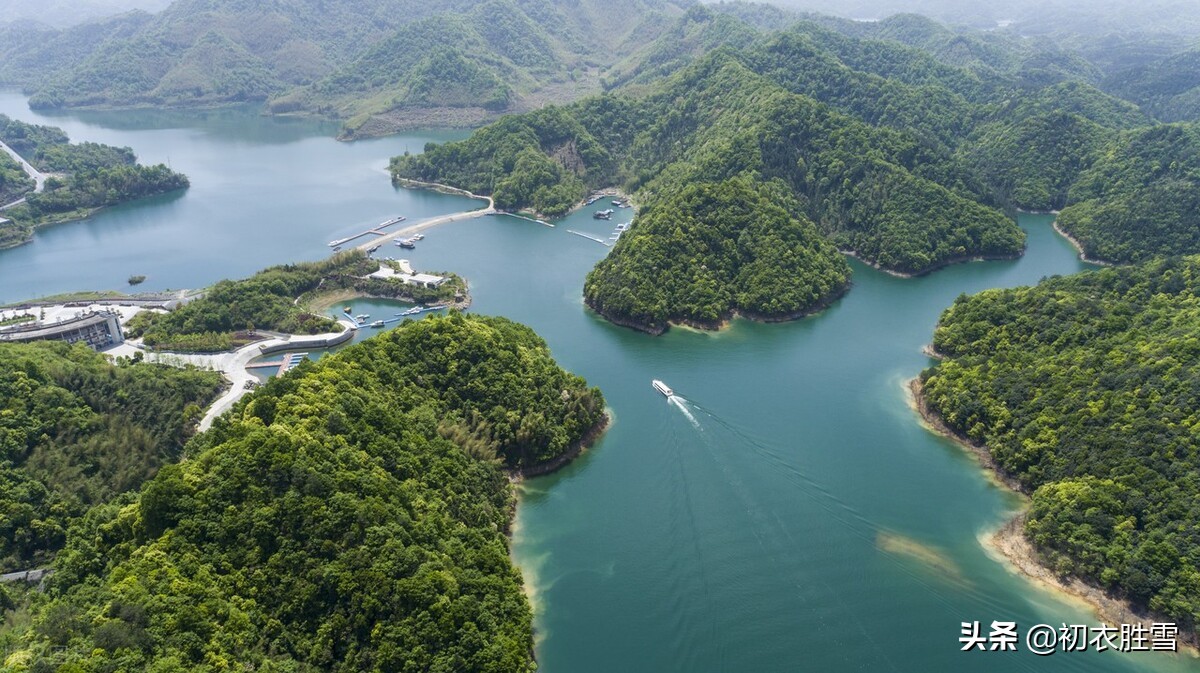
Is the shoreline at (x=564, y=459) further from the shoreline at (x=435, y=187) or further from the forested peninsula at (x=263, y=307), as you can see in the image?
the shoreline at (x=435, y=187)

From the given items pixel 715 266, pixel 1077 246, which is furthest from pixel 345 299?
pixel 1077 246

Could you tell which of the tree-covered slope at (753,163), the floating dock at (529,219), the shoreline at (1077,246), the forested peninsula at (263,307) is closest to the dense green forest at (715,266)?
the tree-covered slope at (753,163)

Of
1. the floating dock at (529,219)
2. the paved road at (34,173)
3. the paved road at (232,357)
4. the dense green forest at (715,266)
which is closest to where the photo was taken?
the paved road at (232,357)

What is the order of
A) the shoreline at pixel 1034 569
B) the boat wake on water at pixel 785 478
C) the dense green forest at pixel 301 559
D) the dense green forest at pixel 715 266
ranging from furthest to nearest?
the dense green forest at pixel 715 266 → the boat wake on water at pixel 785 478 → the shoreline at pixel 1034 569 → the dense green forest at pixel 301 559

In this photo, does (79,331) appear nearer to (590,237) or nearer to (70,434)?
(70,434)

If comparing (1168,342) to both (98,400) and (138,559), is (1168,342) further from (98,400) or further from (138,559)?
(98,400)
